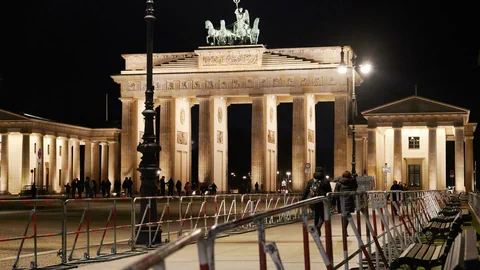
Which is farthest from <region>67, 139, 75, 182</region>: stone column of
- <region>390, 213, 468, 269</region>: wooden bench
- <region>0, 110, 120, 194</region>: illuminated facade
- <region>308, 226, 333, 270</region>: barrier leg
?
<region>308, 226, 333, 270</region>: barrier leg

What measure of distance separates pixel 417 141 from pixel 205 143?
21.7 metres

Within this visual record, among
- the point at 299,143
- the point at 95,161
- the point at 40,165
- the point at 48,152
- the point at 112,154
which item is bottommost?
the point at 40,165

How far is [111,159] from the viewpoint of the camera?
107812 mm

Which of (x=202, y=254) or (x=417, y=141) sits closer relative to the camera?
(x=202, y=254)

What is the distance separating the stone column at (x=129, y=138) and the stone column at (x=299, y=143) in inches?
695

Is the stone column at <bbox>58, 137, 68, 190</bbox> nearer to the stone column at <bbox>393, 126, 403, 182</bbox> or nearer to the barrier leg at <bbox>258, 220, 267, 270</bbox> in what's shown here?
the stone column at <bbox>393, 126, 403, 182</bbox>

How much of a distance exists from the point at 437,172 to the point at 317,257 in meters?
73.7

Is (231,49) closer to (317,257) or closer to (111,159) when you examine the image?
(111,159)

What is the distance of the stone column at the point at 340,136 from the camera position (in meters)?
87.7

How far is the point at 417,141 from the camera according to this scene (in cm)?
9031

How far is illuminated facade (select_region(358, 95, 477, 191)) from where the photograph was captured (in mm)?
84125

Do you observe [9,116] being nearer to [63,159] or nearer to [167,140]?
[63,159]

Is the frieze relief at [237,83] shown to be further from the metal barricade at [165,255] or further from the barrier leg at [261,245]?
the metal barricade at [165,255]

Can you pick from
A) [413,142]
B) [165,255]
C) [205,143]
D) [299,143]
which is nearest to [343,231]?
[165,255]
